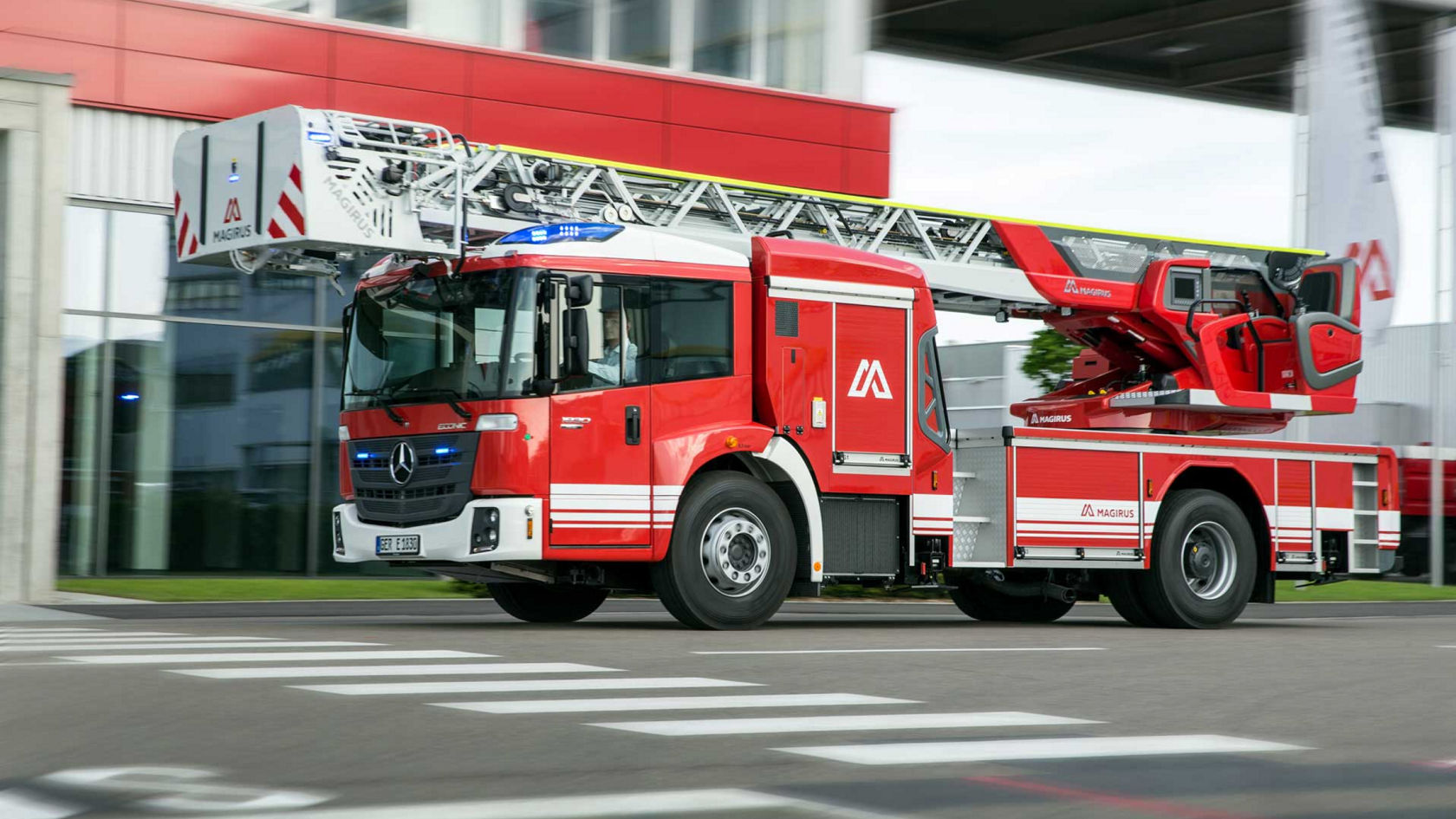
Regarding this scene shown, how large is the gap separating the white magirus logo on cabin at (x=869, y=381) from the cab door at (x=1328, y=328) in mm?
4560

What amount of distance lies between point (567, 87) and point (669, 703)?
1739 centimetres

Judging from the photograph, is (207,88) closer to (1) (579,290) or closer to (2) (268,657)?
(1) (579,290)

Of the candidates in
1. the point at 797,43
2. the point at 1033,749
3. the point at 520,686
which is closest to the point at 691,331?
the point at 520,686

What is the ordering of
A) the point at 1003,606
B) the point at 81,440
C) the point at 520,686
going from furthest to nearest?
1. the point at 81,440
2. the point at 1003,606
3. the point at 520,686

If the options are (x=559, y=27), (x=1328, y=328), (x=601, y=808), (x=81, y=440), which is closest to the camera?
(x=601, y=808)

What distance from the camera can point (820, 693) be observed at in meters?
8.75

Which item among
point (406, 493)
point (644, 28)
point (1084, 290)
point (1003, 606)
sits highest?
point (644, 28)

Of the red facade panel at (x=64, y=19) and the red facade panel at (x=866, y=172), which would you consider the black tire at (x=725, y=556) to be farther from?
the red facade panel at (x=866, y=172)

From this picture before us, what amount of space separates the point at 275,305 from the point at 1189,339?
12.0 meters

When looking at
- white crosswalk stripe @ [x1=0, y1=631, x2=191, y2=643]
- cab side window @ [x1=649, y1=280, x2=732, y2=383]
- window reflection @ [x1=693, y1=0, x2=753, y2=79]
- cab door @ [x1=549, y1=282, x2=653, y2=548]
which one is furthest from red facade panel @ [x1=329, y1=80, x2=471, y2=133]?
white crosswalk stripe @ [x1=0, y1=631, x2=191, y2=643]

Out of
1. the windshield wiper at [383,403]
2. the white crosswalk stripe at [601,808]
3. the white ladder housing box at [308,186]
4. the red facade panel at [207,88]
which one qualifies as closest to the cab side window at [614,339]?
the white ladder housing box at [308,186]

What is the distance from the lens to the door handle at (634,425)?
13.0 metres

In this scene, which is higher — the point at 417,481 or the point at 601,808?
the point at 417,481

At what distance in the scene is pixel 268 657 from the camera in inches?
404
